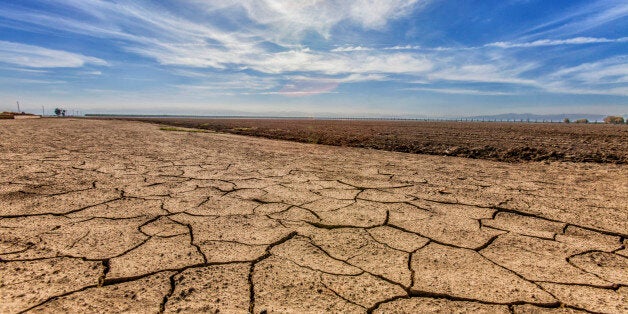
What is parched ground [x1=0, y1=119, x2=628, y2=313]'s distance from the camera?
48.3 inches

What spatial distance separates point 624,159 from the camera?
17.3 ft

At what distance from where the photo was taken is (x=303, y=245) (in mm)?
1719

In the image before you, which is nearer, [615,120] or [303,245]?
[303,245]

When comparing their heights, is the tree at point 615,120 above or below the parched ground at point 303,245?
above

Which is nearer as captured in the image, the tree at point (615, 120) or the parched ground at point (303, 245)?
the parched ground at point (303, 245)

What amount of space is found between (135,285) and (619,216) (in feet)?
10.7

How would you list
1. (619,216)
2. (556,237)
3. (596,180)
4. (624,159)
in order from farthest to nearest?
1. (624,159)
2. (596,180)
3. (619,216)
4. (556,237)

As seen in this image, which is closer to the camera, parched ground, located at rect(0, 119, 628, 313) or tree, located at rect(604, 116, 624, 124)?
parched ground, located at rect(0, 119, 628, 313)

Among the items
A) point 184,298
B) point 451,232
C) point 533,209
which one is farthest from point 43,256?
point 533,209

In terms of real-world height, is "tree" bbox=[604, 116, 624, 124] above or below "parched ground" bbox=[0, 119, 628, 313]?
above

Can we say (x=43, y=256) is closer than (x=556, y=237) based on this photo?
Yes

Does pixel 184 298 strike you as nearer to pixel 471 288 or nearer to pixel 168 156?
pixel 471 288

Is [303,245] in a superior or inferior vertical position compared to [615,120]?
inferior

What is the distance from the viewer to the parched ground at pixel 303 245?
1.23 meters
